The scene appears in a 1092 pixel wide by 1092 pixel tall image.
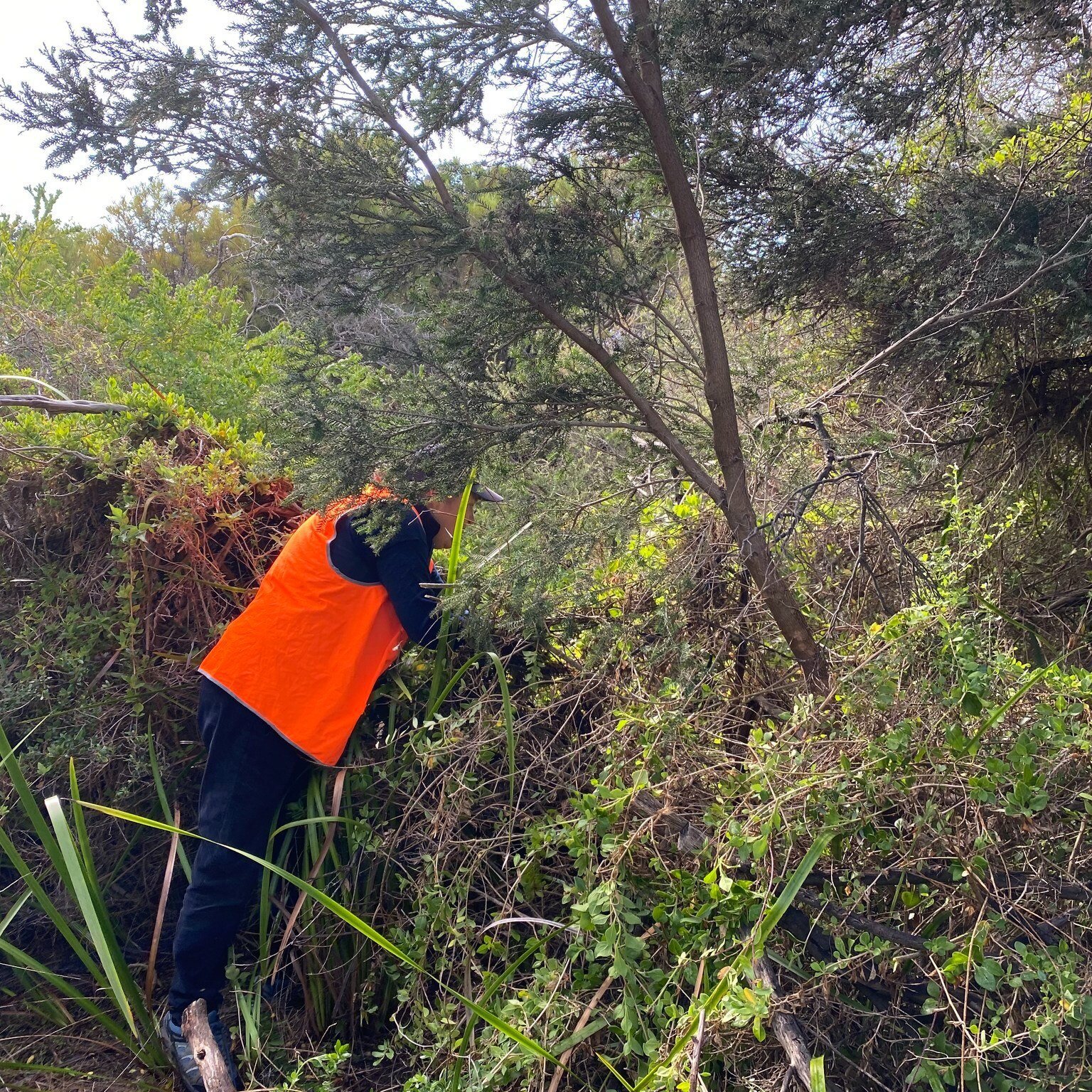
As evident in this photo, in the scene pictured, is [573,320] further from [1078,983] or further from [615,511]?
[1078,983]

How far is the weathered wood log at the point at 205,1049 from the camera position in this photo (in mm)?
2734

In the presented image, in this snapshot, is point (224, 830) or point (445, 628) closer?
point (224, 830)

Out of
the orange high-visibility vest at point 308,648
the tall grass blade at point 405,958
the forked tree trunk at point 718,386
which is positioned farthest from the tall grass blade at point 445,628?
the forked tree trunk at point 718,386

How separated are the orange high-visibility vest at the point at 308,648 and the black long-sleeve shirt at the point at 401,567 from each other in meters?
0.04

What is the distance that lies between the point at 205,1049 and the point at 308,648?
1.31 meters

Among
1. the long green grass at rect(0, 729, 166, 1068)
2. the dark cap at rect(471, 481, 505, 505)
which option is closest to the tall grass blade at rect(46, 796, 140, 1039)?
the long green grass at rect(0, 729, 166, 1068)

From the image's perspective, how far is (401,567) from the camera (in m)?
3.14

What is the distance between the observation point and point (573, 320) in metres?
3.20

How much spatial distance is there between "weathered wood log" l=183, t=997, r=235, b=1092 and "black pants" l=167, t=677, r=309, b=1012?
0.25ft

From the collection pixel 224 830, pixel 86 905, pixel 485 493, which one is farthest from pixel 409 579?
pixel 86 905

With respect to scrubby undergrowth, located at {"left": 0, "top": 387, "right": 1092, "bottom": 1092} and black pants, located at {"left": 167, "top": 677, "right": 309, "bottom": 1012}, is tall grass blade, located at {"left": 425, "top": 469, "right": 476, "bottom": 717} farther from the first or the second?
black pants, located at {"left": 167, "top": 677, "right": 309, "bottom": 1012}

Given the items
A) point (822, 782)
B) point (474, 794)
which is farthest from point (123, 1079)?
point (822, 782)

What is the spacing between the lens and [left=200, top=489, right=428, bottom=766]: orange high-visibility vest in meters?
3.04

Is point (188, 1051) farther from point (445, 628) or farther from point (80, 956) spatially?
point (445, 628)
